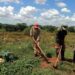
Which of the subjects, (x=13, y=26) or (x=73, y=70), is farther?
(x=13, y=26)

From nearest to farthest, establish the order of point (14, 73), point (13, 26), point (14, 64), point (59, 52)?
1. point (14, 73)
2. point (14, 64)
3. point (59, 52)
4. point (13, 26)

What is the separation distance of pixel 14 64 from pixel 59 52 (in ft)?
7.75

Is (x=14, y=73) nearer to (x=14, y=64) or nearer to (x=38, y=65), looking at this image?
(x=14, y=64)

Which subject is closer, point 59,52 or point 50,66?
point 50,66

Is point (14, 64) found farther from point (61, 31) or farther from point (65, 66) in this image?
point (61, 31)

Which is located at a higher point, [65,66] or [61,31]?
[61,31]

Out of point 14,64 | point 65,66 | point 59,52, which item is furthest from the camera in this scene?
point 59,52

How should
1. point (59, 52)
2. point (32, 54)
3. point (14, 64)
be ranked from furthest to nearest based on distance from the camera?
point (32, 54) < point (59, 52) < point (14, 64)

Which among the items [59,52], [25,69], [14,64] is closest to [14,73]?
[25,69]

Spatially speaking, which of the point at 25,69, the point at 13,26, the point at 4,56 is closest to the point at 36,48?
the point at 4,56

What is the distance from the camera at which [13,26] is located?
185 ft

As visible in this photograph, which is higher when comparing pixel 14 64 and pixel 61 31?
pixel 61 31

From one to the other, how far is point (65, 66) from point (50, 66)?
0.60m

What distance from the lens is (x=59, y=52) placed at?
10891 millimetres
